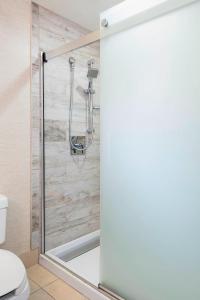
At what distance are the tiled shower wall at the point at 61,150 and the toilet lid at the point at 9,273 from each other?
2.13 ft

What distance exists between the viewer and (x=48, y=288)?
5.35ft

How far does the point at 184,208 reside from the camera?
1099 mm

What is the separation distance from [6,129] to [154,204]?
117 cm

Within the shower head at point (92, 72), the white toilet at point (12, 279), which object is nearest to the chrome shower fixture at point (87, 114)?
the shower head at point (92, 72)

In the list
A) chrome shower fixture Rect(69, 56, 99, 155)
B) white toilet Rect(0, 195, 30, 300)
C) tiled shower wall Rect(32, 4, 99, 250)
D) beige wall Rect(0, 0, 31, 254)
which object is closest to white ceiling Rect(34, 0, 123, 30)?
tiled shower wall Rect(32, 4, 99, 250)

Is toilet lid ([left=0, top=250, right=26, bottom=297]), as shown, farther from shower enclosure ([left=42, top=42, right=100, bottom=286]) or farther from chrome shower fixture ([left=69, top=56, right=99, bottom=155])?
chrome shower fixture ([left=69, top=56, right=99, bottom=155])

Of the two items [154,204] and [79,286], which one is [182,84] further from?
[79,286]

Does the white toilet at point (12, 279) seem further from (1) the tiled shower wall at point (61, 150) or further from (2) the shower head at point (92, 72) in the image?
(2) the shower head at point (92, 72)

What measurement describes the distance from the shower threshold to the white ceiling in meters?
2.03

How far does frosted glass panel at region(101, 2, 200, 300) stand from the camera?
1.07 metres

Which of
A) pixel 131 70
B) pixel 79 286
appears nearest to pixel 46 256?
pixel 79 286

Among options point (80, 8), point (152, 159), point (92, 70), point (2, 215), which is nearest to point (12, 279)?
point (2, 215)

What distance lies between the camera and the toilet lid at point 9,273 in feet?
3.47

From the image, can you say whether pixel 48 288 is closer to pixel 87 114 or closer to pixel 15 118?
pixel 15 118
